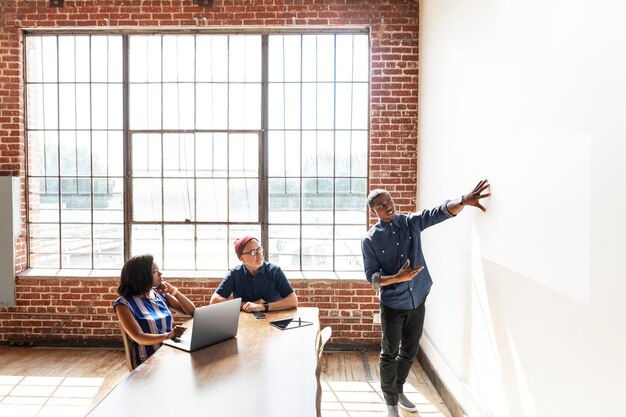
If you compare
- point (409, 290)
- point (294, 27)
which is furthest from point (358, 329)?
point (294, 27)

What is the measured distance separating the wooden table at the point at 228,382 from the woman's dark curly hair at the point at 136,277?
0.49m

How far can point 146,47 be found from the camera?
475cm

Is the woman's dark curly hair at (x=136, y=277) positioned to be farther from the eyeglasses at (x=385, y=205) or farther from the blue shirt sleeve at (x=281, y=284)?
the eyeglasses at (x=385, y=205)

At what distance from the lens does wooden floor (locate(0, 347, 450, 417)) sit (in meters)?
3.46

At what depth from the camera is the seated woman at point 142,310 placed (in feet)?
8.75

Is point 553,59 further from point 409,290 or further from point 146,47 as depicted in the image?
point 146,47

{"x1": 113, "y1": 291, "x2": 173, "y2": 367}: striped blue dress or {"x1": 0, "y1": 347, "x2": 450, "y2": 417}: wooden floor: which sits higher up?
{"x1": 113, "y1": 291, "x2": 173, "y2": 367}: striped blue dress

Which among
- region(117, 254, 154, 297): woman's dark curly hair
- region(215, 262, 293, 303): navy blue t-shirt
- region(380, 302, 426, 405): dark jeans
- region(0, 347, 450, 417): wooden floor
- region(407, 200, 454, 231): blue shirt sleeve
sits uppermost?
region(407, 200, 454, 231): blue shirt sleeve

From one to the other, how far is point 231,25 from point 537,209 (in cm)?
373

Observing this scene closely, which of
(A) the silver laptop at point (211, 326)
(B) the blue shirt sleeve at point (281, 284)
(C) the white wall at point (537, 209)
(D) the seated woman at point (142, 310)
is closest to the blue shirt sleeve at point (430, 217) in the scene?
(C) the white wall at point (537, 209)

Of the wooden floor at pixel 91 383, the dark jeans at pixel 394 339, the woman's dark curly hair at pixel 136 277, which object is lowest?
the wooden floor at pixel 91 383

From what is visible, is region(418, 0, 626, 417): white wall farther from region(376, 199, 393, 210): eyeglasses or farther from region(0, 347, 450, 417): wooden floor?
region(0, 347, 450, 417): wooden floor

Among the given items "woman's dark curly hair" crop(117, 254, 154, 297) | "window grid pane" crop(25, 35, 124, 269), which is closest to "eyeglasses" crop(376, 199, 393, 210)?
"woman's dark curly hair" crop(117, 254, 154, 297)

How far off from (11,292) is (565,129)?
17.2 ft
